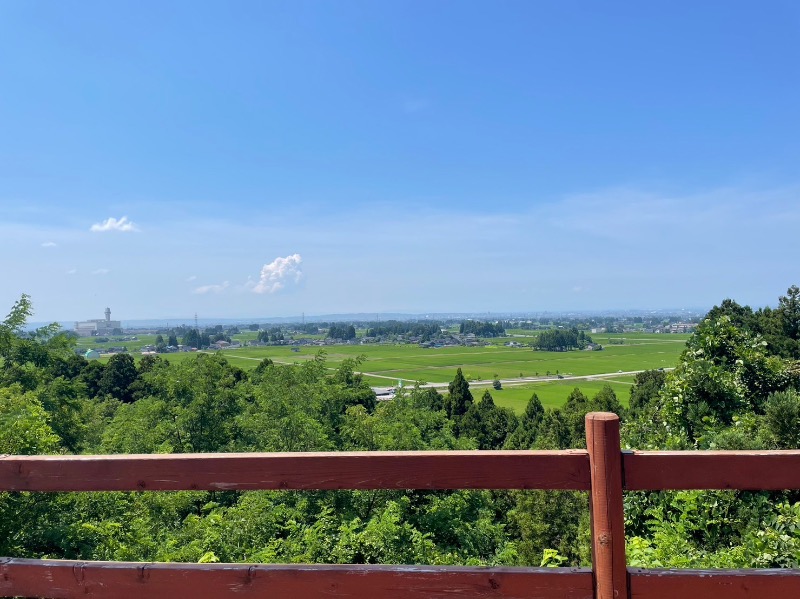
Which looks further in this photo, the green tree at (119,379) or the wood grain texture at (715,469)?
the green tree at (119,379)

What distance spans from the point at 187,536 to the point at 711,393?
9134mm

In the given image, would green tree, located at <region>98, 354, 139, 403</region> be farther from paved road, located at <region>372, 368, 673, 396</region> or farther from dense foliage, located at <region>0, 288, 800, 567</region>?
paved road, located at <region>372, 368, 673, 396</region>

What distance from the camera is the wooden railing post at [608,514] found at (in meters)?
1.92

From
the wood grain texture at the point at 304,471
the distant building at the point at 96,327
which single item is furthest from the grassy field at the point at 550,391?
the distant building at the point at 96,327

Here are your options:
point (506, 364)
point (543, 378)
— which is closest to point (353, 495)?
point (543, 378)

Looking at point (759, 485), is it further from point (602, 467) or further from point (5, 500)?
point (5, 500)

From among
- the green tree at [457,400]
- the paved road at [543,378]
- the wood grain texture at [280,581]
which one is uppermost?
the wood grain texture at [280,581]

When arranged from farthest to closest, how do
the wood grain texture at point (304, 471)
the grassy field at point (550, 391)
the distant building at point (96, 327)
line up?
the distant building at point (96, 327)
the grassy field at point (550, 391)
the wood grain texture at point (304, 471)

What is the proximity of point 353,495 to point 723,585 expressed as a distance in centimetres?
935

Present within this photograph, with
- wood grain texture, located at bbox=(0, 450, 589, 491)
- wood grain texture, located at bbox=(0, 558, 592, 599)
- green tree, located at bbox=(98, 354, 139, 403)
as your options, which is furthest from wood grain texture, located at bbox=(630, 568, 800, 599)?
green tree, located at bbox=(98, 354, 139, 403)

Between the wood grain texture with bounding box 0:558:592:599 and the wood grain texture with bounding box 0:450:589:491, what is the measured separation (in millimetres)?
313

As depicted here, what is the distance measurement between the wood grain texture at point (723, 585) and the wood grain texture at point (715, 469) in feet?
1.00

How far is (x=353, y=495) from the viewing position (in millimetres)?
10539

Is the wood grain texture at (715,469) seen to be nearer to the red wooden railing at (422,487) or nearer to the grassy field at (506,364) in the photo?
the red wooden railing at (422,487)
